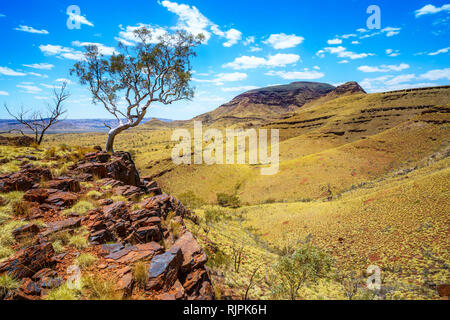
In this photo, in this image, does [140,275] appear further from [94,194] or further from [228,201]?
[228,201]

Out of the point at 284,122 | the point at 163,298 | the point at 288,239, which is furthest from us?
the point at 284,122

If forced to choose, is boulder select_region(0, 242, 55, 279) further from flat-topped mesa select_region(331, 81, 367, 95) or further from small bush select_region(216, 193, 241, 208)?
flat-topped mesa select_region(331, 81, 367, 95)

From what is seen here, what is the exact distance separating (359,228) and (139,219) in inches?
599

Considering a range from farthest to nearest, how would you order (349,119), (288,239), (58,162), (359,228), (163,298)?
(349,119), (288,239), (359,228), (58,162), (163,298)

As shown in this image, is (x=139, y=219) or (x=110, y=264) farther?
(x=139, y=219)

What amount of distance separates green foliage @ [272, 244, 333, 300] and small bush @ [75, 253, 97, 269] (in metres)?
6.62

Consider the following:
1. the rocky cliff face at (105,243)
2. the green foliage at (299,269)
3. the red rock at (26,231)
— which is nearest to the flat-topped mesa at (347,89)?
the green foliage at (299,269)

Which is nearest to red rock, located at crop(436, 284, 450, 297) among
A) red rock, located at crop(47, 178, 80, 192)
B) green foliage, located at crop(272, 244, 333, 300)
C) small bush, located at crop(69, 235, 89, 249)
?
green foliage, located at crop(272, 244, 333, 300)

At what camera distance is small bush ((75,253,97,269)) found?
4719mm

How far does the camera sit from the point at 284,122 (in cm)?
7456

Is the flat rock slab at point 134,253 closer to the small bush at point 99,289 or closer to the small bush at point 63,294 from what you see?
the small bush at point 99,289

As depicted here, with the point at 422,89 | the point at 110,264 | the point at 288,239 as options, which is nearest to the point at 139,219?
the point at 110,264

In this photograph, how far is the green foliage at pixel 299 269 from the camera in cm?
854

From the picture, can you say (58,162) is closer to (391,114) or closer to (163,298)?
(163,298)
